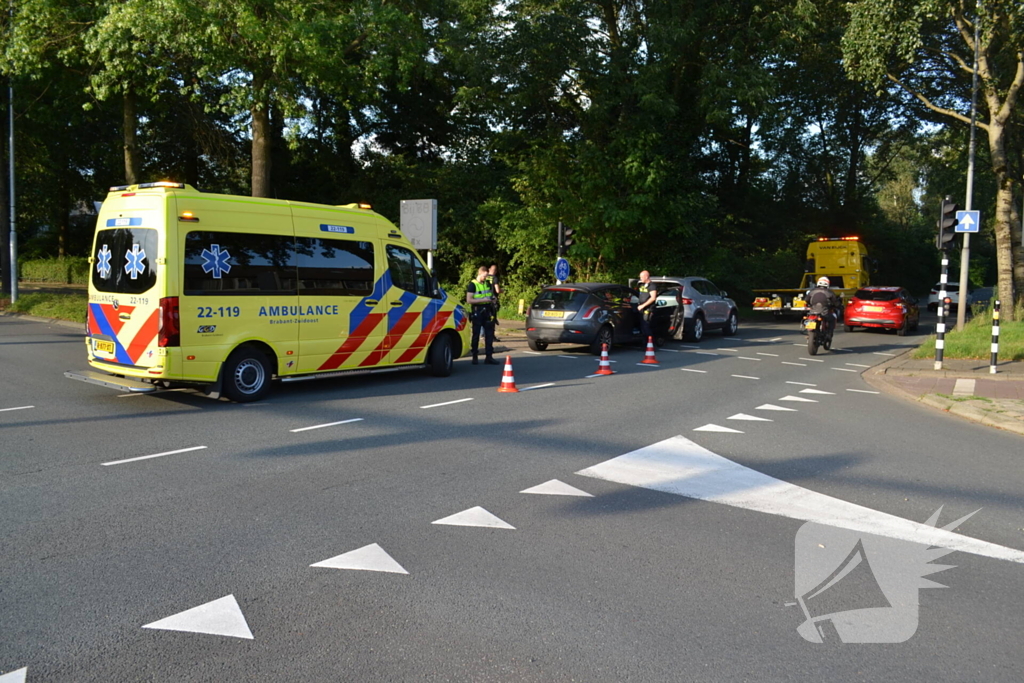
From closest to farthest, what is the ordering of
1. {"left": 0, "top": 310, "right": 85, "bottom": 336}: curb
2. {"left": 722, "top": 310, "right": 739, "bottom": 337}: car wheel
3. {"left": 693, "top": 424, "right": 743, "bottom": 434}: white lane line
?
1. {"left": 693, "top": 424, "right": 743, "bottom": 434}: white lane line
2. {"left": 0, "top": 310, "right": 85, "bottom": 336}: curb
3. {"left": 722, "top": 310, "right": 739, "bottom": 337}: car wheel

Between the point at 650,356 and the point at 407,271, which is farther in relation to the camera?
the point at 650,356

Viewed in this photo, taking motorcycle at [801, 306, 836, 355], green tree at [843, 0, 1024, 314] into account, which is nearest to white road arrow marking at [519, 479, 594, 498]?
motorcycle at [801, 306, 836, 355]

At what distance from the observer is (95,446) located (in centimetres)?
743

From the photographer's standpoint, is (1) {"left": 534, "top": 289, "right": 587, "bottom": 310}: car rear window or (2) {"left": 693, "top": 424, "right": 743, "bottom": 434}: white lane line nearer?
(2) {"left": 693, "top": 424, "right": 743, "bottom": 434}: white lane line

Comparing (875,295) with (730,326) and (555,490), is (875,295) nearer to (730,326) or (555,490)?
Answer: (730,326)

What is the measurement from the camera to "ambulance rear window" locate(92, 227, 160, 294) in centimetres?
950

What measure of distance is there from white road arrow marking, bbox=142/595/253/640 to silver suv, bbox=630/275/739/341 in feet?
52.8

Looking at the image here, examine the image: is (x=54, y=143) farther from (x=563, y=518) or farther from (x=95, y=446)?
(x=563, y=518)

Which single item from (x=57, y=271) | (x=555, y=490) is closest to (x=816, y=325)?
(x=555, y=490)

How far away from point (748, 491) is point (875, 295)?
69.7ft

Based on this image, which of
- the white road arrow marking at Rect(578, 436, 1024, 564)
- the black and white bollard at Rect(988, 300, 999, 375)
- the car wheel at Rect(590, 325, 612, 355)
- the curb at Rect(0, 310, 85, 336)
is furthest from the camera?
the curb at Rect(0, 310, 85, 336)

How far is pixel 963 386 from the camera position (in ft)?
41.9

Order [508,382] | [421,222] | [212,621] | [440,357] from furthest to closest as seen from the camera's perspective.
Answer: [421,222] → [440,357] → [508,382] → [212,621]

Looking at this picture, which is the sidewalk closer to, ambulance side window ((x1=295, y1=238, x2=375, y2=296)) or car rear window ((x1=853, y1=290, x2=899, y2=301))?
ambulance side window ((x1=295, y1=238, x2=375, y2=296))
